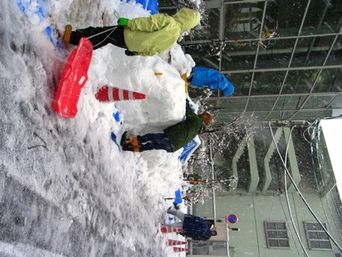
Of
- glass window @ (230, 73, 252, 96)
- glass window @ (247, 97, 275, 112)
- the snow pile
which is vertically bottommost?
the snow pile

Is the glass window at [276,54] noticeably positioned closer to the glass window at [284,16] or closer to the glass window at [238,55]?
the glass window at [238,55]

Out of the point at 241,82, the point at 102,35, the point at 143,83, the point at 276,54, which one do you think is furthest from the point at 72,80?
the point at 241,82

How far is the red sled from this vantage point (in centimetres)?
360

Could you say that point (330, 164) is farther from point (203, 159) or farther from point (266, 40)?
point (266, 40)

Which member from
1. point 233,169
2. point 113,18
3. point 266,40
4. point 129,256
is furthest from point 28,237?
point 233,169

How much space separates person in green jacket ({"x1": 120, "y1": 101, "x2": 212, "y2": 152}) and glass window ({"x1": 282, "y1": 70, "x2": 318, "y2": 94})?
7.62 metres

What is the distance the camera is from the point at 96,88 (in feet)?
16.4

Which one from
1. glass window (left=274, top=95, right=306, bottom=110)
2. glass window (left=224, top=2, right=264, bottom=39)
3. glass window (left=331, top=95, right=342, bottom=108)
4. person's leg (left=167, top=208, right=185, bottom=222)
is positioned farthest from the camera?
glass window (left=274, top=95, right=306, bottom=110)

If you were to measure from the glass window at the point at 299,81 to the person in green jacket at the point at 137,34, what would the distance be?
9.15 meters

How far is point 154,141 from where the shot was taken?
230 inches

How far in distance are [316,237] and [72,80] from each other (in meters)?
22.5

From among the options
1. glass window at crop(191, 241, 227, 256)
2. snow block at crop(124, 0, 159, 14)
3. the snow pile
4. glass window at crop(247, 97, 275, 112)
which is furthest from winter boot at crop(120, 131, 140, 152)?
glass window at crop(191, 241, 227, 256)

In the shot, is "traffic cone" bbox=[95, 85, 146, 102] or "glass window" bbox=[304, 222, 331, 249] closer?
"traffic cone" bbox=[95, 85, 146, 102]

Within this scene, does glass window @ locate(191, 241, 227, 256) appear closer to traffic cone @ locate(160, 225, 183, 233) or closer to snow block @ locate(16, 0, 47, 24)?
traffic cone @ locate(160, 225, 183, 233)
